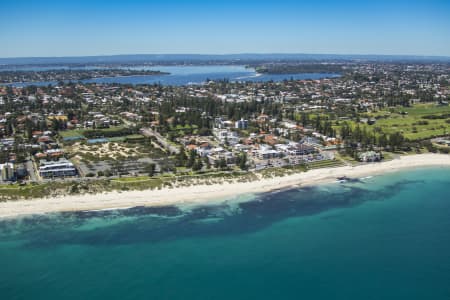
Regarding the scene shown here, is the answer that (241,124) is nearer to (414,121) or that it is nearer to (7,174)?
(414,121)

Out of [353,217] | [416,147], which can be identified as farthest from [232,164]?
[416,147]

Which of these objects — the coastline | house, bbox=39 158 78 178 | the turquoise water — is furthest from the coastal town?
the turquoise water

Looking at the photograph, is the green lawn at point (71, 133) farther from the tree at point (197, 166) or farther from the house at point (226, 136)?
the tree at point (197, 166)

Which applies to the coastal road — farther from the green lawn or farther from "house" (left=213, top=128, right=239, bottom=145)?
the green lawn

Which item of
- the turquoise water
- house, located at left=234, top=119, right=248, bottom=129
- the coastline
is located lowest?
the turquoise water

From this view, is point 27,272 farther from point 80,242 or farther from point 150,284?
point 150,284
